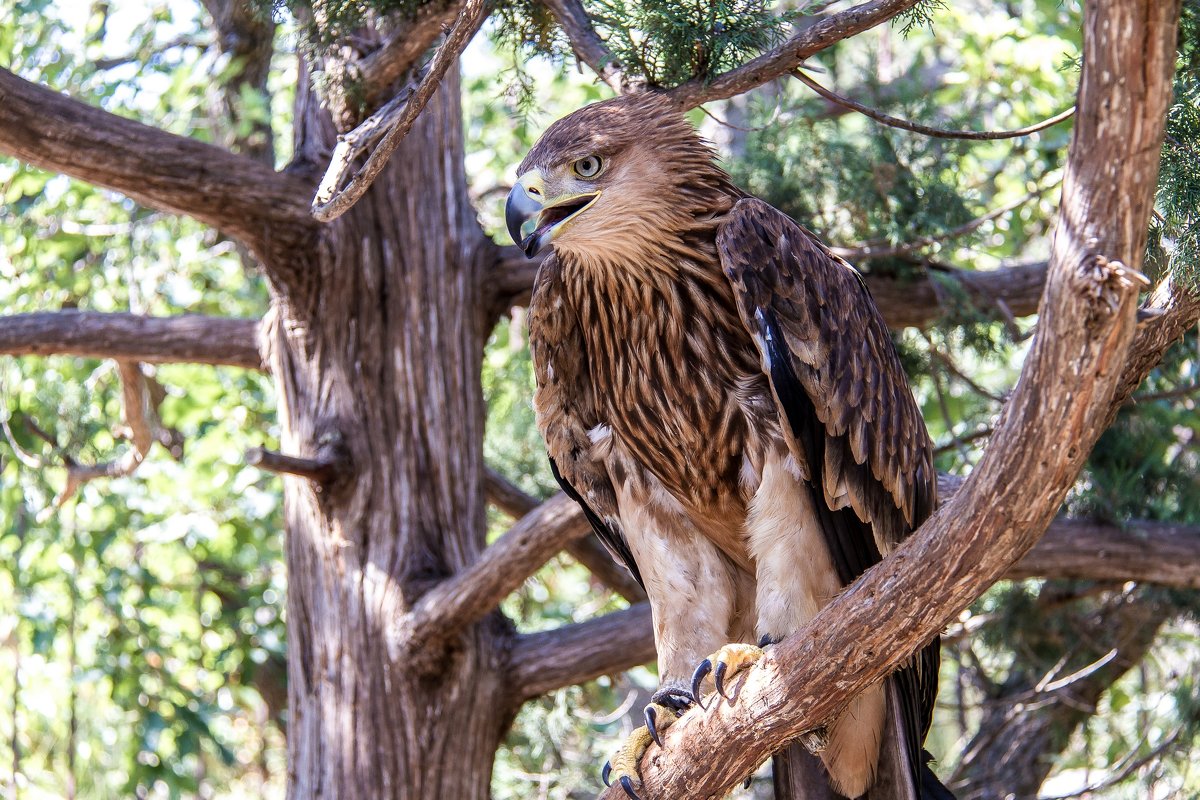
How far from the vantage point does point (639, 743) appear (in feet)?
9.82

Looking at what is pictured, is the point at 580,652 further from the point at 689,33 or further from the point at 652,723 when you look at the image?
the point at 689,33

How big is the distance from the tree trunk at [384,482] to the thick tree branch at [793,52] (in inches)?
61.6

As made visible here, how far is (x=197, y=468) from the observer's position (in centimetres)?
586

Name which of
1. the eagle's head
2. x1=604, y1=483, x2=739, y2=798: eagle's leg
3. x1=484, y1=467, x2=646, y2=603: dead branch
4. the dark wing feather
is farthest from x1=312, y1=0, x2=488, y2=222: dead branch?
x1=484, y1=467, x2=646, y2=603: dead branch

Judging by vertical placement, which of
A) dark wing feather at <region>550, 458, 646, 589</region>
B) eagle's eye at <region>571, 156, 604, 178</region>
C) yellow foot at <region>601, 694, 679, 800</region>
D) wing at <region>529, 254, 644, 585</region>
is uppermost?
eagle's eye at <region>571, 156, 604, 178</region>

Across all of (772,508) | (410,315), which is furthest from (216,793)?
(772,508)

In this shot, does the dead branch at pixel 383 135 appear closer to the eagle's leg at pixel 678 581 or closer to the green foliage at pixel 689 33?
the green foliage at pixel 689 33

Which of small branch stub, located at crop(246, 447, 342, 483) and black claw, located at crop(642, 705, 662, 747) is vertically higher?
small branch stub, located at crop(246, 447, 342, 483)

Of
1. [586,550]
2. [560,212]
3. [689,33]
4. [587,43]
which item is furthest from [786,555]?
[586,550]

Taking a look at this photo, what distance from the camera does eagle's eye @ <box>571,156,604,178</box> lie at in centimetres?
288

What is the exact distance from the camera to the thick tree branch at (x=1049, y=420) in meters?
1.60

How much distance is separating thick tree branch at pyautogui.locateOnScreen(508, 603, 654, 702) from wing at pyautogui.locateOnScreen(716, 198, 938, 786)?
1210 millimetres

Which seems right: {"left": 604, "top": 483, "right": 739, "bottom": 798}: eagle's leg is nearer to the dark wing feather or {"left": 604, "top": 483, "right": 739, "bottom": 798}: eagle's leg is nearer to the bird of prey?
the bird of prey

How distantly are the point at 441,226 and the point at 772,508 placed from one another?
2.01 metres
